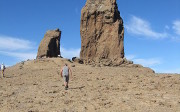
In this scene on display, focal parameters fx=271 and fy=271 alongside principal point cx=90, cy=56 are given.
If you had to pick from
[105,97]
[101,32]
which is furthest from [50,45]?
[105,97]

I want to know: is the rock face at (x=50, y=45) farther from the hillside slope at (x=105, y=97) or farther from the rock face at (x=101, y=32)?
the hillside slope at (x=105, y=97)

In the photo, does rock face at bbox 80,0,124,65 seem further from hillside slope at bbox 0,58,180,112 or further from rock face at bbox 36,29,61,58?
hillside slope at bbox 0,58,180,112

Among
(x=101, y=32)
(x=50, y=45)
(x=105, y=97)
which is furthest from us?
(x=50, y=45)

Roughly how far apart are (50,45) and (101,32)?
9.28 meters

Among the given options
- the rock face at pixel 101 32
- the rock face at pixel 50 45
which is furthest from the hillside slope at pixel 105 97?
the rock face at pixel 50 45

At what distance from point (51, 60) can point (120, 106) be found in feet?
64.3

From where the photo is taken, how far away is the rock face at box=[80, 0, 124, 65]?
108 feet

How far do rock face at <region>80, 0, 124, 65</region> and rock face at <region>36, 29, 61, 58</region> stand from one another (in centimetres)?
664

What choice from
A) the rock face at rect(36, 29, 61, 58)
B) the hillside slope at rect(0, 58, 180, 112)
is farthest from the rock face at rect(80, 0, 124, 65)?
the hillside slope at rect(0, 58, 180, 112)

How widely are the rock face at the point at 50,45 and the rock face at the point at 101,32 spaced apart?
6643 millimetres

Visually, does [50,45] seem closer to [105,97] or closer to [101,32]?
[101,32]

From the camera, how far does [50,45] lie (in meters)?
39.8

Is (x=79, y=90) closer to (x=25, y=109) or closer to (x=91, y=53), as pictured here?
(x=25, y=109)

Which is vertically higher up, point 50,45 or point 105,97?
point 50,45
